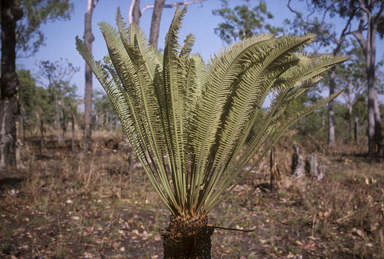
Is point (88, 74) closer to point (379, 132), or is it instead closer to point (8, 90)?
point (8, 90)

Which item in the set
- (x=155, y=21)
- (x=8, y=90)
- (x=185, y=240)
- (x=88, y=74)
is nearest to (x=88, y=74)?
(x=88, y=74)

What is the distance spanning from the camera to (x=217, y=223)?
479 cm

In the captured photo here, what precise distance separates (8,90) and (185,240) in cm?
792

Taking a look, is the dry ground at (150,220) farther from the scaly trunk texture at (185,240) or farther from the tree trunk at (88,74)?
the tree trunk at (88,74)

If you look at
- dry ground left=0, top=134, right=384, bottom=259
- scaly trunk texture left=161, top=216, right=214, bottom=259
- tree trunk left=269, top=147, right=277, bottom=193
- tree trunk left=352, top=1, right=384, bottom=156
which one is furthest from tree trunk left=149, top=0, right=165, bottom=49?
tree trunk left=352, top=1, right=384, bottom=156

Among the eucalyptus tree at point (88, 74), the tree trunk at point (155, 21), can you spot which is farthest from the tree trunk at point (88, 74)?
the tree trunk at point (155, 21)

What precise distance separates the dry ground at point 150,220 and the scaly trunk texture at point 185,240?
181 centimetres

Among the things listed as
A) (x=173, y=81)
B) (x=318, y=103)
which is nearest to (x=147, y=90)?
(x=173, y=81)

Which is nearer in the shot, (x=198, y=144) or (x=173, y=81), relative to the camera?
(x=173, y=81)

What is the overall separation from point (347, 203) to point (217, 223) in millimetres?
2730

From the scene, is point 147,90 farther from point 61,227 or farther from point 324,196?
point 324,196

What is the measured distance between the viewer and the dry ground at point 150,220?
3828 mm

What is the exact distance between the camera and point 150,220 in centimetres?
488

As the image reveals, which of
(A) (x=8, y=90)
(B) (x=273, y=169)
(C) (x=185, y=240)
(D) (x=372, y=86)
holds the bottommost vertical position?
(C) (x=185, y=240)
